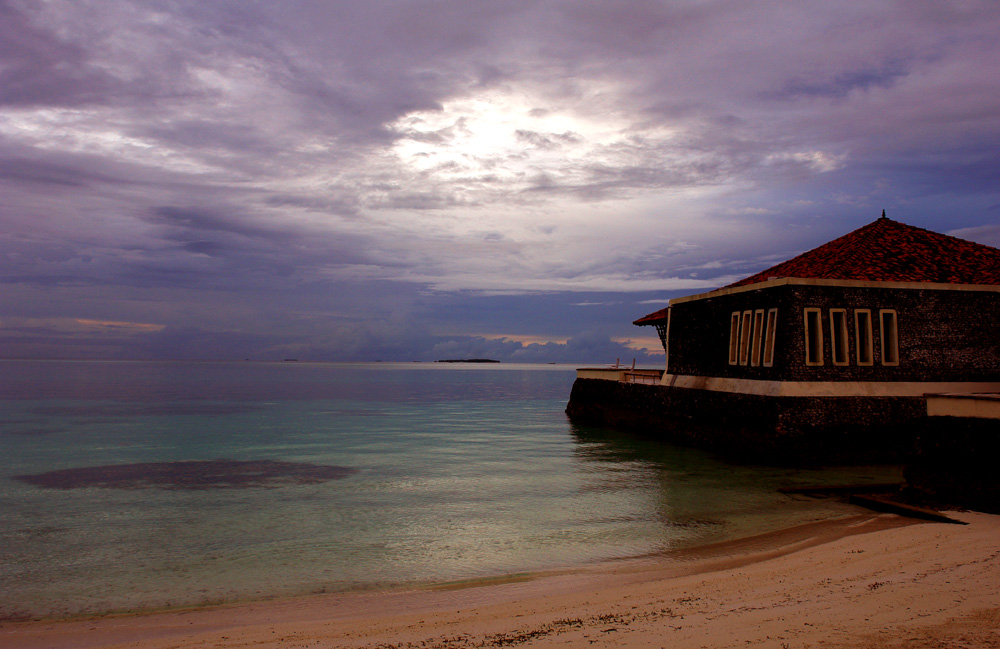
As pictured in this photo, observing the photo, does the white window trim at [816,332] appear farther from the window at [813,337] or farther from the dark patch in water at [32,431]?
the dark patch in water at [32,431]

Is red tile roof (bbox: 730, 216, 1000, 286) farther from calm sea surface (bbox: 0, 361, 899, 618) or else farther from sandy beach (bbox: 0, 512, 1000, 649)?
sandy beach (bbox: 0, 512, 1000, 649)

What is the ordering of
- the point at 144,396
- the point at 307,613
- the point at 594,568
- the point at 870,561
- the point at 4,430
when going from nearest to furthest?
1. the point at 307,613
2. the point at 870,561
3. the point at 594,568
4. the point at 4,430
5. the point at 144,396

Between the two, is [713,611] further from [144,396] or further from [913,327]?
[144,396]

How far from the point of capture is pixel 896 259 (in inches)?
992

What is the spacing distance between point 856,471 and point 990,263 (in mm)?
11634

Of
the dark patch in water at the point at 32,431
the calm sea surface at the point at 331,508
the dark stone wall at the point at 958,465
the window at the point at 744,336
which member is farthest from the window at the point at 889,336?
the dark patch in water at the point at 32,431

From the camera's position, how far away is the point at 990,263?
25312 mm

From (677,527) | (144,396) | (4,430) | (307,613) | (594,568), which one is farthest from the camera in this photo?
(144,396)

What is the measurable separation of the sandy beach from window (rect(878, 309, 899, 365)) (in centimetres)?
1154

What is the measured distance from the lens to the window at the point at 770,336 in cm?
2191

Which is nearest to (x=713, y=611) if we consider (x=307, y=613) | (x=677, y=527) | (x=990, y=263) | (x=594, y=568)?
(x=594, y=568)

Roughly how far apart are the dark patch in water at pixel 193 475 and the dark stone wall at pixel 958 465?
1737 cm

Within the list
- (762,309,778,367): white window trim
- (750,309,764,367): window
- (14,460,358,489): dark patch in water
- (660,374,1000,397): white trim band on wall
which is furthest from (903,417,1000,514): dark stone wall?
(14,460,358,489): dark patch in water

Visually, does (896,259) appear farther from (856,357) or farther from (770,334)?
(770,334)
